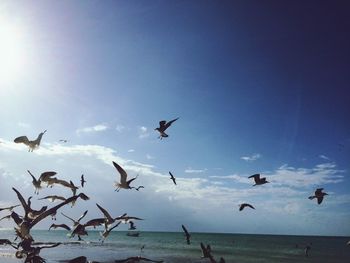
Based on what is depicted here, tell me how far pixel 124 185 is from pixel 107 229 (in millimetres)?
2390

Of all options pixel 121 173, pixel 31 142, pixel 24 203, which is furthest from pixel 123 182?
pixel 24 203

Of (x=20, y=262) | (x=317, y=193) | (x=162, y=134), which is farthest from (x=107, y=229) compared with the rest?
(x=20, y=262)

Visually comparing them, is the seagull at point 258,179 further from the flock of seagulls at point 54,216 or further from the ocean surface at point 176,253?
the ocean surface at point 176,253

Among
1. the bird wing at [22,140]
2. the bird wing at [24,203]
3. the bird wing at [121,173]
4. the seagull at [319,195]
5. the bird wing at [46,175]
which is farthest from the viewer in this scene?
the seagull at [319,195]

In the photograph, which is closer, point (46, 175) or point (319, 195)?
point (46, 175)

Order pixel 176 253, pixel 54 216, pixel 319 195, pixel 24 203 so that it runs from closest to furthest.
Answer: pixel 24 203 < pixel 54 216 < pixel 319 195 < pixel 176 253

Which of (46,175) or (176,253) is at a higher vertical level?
(46,175)

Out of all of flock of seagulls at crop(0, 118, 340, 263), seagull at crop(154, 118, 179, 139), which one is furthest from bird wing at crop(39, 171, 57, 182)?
seagull at crop(154, 118, 179, 139)

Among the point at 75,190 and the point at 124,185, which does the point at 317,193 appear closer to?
the point at 124,185

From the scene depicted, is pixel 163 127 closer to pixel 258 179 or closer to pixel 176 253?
pixel 258 179

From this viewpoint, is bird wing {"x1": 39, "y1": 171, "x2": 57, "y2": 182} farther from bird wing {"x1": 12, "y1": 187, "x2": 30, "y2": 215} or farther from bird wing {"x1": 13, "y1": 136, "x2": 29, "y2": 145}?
bird wing {"x1": 12, "y1": 187, "x2": 30, "y2": 215}

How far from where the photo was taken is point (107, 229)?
17.1m

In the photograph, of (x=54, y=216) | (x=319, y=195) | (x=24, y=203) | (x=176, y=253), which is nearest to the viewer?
(x=24, y=203)

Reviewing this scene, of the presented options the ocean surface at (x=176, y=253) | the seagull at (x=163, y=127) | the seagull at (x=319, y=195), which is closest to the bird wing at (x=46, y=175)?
the seagull at (x=163, y=127)
